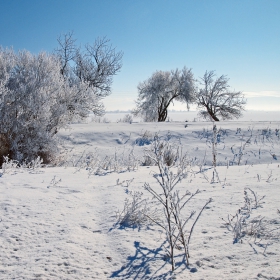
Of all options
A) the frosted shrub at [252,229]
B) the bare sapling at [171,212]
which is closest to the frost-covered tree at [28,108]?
the bare sapling at [171,212]

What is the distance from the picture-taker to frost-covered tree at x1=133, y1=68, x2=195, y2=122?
2408 cm

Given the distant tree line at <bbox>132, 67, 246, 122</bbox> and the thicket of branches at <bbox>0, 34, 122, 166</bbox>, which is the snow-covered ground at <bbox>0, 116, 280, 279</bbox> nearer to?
the thicket of branches at <bbox>0, 34, 122, 166</bbox>

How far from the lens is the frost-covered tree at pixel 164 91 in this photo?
24078mm

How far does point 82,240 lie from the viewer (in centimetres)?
194

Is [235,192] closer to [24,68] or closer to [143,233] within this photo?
[143,233]

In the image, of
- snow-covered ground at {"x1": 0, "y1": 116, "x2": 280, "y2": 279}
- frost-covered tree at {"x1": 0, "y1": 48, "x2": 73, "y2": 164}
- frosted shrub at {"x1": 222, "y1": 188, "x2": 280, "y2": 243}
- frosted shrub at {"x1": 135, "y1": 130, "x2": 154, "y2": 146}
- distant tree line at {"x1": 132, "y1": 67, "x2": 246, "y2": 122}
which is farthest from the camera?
distant tree line at {"x1": 132, "y1": 67, "x2": 246, "y2": 122}

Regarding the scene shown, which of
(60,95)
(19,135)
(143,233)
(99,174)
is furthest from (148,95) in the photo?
(143,233)

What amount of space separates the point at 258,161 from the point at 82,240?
749 cm

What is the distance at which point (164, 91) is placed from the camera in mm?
24438

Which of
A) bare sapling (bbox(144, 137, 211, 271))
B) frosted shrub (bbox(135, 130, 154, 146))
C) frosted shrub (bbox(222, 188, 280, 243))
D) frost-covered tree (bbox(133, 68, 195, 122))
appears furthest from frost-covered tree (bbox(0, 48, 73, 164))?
frost-covered tree (bbox(133, 68, 195, 122))

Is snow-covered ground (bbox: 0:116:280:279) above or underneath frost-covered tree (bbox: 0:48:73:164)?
underneath

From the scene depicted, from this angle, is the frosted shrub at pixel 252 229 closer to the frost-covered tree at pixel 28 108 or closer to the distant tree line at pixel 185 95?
the frost-covered tree at pixel 28 108

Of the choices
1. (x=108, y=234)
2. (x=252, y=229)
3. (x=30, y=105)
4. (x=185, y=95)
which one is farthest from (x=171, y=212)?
(x=185, y=95)

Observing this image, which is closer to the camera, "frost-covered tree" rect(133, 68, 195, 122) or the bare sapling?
the bare sapling
